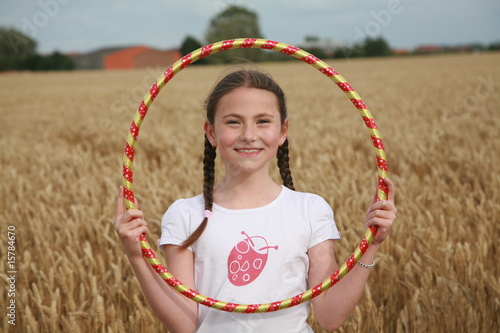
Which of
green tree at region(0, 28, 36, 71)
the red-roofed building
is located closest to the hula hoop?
green tree at region(0, 28, 36, 71)

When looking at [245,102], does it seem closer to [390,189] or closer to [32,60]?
[390,189]

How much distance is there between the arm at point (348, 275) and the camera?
1735 millimetres

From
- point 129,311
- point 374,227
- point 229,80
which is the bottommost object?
point 129,311

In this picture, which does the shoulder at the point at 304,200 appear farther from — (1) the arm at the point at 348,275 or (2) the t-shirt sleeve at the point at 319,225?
(1) the arm at the point at 348,275

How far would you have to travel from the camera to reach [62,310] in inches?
111

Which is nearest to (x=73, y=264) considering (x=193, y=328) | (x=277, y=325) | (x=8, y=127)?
(x=193, y=328)

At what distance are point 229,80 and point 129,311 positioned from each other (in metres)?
1.55

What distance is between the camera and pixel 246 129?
180 cm

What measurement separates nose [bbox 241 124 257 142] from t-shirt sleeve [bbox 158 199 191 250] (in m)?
0.34

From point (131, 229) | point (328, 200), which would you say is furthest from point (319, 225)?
point (328, 200)

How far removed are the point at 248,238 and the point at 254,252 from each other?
0.05 m

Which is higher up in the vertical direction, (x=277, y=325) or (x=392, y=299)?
(x=277, y=325)

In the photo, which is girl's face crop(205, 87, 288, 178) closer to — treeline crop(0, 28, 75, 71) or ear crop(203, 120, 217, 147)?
ear crop(203, 120, 217, 147)

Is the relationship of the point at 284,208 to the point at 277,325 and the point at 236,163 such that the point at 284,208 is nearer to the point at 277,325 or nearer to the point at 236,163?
the point at 236,163
